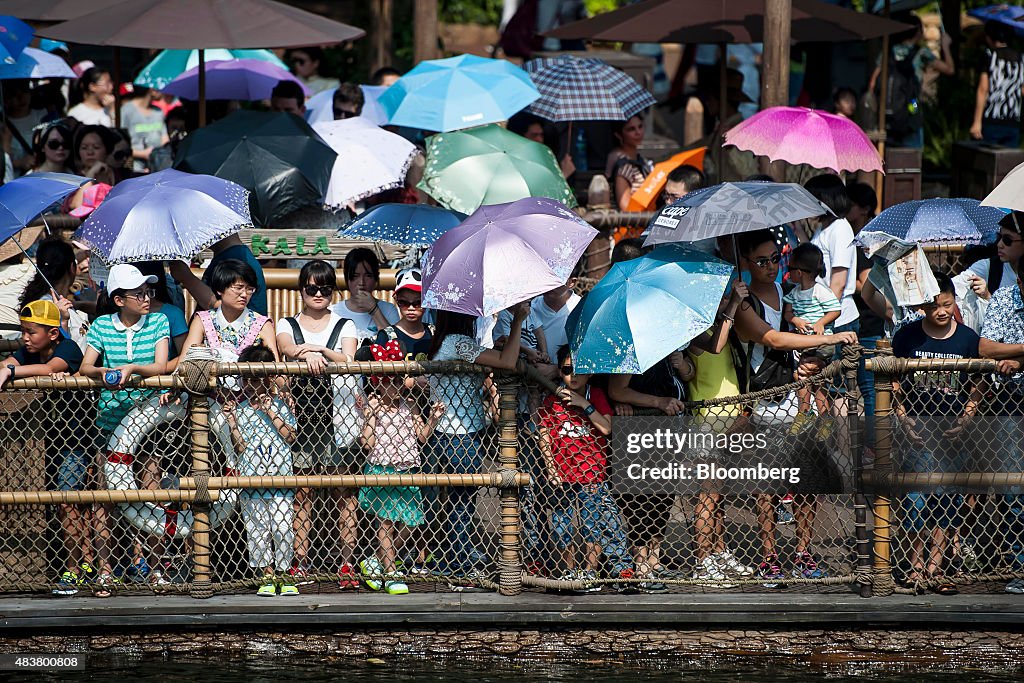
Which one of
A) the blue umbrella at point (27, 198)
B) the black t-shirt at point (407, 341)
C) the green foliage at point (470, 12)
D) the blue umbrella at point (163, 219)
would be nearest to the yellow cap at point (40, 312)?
the blue umbrella at point (163, 219)

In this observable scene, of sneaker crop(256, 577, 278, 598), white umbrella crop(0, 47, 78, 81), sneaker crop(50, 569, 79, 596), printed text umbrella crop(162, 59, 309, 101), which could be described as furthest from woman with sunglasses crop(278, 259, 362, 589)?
printed text umbrella crop(162, 59, 309, 101)

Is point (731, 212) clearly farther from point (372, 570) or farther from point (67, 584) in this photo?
point (67, 584)

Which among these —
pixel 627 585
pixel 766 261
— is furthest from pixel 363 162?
pixel 627 585

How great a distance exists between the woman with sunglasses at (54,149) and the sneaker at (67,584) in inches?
150

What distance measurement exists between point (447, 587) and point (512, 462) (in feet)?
2.55

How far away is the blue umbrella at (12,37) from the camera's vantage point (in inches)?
377

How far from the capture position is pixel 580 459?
672 cm

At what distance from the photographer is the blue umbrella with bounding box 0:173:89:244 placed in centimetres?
724

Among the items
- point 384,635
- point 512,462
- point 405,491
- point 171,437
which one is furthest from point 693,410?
point 171,437

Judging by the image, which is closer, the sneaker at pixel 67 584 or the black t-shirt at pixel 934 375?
the black t-shirt at pixel 934 375

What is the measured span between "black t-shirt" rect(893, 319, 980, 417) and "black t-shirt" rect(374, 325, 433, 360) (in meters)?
2.47

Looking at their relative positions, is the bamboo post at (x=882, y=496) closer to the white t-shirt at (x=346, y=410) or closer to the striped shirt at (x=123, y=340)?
the white t-shirt at (x=346, y=410)

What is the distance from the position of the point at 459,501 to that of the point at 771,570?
1635 mm

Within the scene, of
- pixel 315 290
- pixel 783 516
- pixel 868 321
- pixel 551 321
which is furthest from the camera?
pixel 868 321
